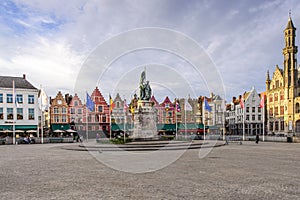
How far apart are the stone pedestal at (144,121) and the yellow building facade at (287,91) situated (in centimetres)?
3907

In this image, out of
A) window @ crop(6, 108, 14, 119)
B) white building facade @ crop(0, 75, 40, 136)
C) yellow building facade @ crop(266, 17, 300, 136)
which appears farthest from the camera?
yellow building facade @ crop(266, 17, 300, 136)

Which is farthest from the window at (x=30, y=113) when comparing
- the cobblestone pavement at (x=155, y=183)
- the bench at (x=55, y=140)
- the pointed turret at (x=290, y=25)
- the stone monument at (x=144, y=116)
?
the pointed turret at (x=290, y=25)

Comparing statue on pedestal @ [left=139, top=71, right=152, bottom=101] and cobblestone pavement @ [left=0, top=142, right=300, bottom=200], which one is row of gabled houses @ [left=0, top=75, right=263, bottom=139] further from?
cobblestone pavement @ [left=0, top=142, right=300, bottom=200]

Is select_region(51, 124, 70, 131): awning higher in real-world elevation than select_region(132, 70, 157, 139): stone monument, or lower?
lower

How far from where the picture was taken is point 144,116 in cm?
3569

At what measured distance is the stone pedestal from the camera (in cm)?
3506

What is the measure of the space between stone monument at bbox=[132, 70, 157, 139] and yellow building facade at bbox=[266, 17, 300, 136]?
39116 mm

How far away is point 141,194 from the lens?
8422mm

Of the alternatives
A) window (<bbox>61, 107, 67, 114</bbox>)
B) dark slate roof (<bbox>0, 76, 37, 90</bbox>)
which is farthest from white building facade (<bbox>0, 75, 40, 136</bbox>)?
window (<bbox>61, 107, 67, 114</bbox>)

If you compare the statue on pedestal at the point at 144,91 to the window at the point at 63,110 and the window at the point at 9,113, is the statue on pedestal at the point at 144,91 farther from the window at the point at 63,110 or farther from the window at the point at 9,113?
the window at the point at 63,110

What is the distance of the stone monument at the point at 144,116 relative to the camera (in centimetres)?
3512

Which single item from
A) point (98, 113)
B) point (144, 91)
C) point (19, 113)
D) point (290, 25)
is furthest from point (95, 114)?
point (290, 25)

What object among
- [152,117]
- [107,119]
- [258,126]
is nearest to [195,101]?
[258,126]

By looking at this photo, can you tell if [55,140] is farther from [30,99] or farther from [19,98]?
[19,98]
